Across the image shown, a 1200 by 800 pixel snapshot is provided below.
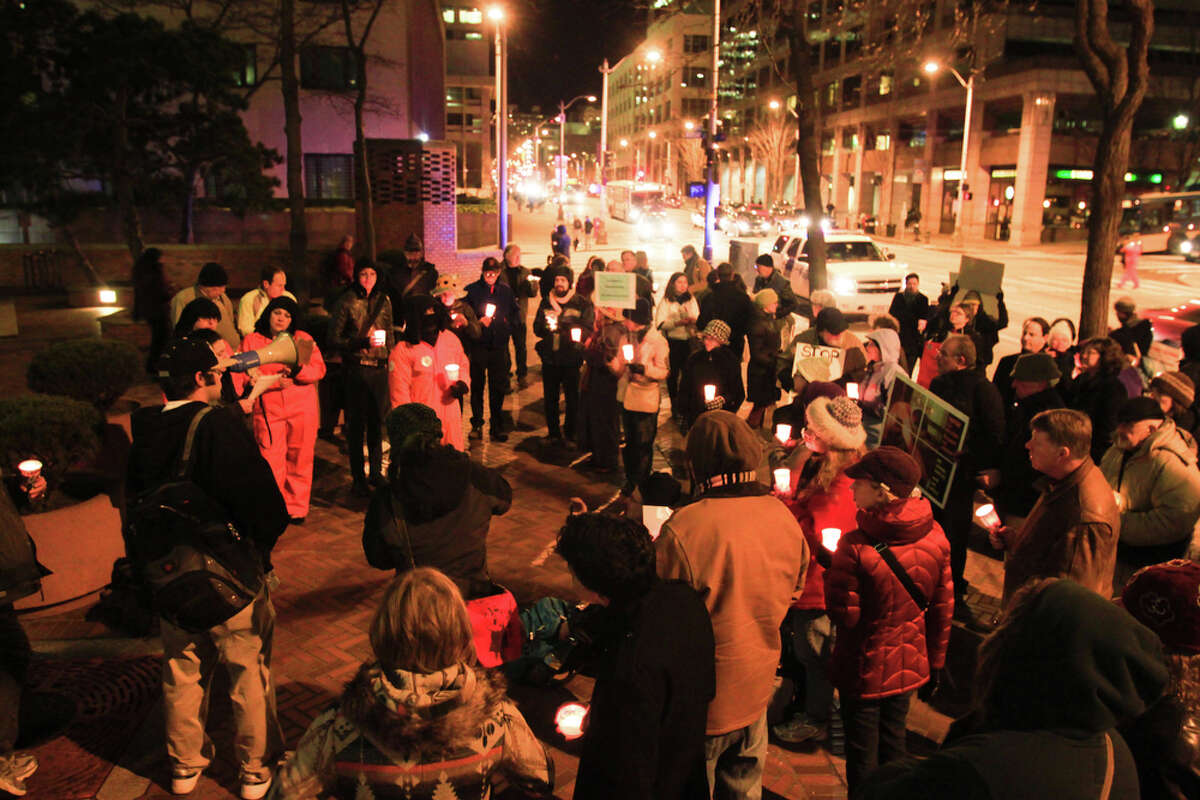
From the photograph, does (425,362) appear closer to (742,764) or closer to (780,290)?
(742,764)

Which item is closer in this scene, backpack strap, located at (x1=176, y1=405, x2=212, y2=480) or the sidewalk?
backpack strap, located at (x1=176, y1=405, x2=212, y2=480)

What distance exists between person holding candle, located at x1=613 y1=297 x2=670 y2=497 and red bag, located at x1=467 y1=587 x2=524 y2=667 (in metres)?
4.11

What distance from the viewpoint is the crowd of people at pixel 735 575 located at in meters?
2.07

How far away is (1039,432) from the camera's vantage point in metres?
4.04

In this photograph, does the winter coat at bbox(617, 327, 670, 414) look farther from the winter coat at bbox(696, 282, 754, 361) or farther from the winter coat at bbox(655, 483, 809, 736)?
the winter coat at bbox(655, 483, 809, 736)

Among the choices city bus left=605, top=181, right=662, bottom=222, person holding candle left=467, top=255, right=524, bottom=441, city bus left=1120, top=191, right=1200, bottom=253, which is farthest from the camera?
city bus left=605, top=181, right=662, bottom=222

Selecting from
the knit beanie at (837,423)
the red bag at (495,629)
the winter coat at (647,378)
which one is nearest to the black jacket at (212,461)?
the red bag at (495,629)

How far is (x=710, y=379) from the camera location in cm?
748

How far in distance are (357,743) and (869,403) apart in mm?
5182

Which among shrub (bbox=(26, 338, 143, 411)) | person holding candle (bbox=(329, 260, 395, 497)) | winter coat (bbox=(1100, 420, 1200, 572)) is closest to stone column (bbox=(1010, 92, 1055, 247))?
person holding candle (bbox=(329, 260, 395, 497))

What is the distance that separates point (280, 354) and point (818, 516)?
4.10m

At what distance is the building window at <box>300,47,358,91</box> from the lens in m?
34.1

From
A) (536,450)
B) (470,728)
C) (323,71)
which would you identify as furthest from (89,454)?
(323,71)

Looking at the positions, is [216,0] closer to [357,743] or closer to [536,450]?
[536,450]
